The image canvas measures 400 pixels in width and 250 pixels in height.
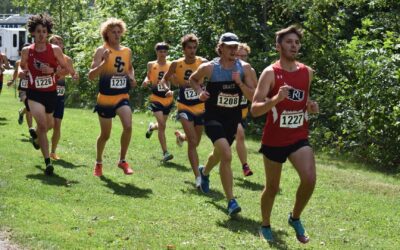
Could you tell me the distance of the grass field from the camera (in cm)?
619

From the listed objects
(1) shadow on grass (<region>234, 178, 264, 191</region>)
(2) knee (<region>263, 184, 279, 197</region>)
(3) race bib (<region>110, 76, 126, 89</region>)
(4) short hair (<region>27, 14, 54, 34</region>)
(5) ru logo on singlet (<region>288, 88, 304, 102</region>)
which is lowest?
(1) shadow on grass (<region>234, 178, 264, 191</region>)

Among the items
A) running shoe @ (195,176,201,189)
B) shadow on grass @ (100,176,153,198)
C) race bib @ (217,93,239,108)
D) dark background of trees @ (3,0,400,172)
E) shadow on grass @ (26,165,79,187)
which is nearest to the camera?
race bib @ (217,93,239,108)

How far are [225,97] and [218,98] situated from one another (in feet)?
0.27

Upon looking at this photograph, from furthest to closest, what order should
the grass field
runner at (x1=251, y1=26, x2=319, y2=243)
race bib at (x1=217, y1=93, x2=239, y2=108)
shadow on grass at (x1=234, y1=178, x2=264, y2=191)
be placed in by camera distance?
1. shadow on grass at (x1=234, y1=178, x2=264, y2=191)
2. race bib at (x1=217, y1=93, x2=239, y2=108)
3. the grass field
4. runner at (x1=251, y1=26, x2=319, y2=243)

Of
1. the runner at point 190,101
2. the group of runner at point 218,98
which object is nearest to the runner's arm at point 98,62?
the group of runner at point 218,98

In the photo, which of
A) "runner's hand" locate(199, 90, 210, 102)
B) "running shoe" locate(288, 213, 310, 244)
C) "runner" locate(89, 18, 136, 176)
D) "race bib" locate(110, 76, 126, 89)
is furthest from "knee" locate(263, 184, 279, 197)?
"race bib" locate(110, 76, 126, 89)

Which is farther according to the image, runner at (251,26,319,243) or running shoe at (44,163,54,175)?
running shoe at (44,163,54,175)

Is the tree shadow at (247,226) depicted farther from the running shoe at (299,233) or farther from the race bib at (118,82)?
the race bib at (118,82)

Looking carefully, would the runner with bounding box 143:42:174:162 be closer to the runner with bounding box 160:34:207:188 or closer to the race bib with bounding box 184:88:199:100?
the runner with bounding box 160:34:207:188

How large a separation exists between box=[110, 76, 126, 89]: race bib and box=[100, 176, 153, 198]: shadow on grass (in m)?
1.35

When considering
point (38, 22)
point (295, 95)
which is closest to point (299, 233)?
point (295, 95)

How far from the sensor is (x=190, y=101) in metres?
9.48

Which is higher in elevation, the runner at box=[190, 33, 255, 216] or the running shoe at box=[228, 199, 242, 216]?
the runner at box=[190, 33, 255, 216]

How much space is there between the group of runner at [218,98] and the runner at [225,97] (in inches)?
0.4
